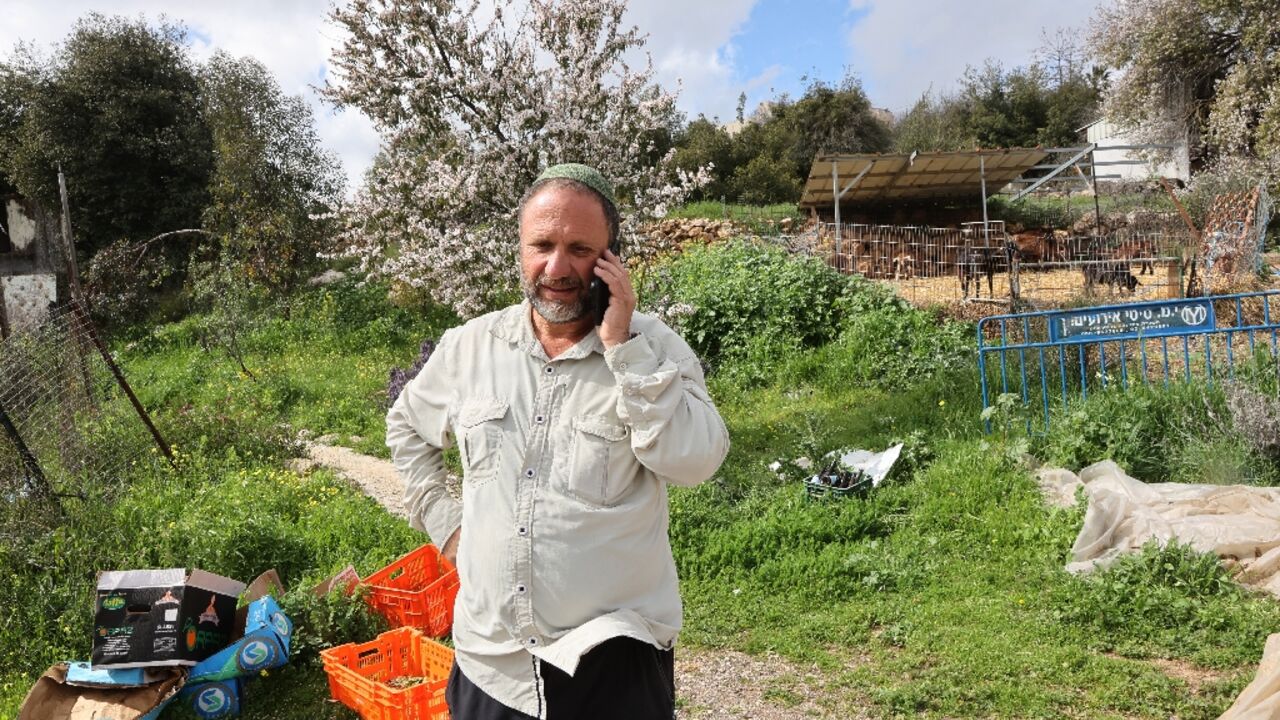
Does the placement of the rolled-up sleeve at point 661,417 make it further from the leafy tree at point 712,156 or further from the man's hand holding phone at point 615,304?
the leafy tree at point 712,156

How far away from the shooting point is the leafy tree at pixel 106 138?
63.9 ft

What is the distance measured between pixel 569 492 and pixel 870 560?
4.19 meters

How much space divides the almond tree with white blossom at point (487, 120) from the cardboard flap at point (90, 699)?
201 inches

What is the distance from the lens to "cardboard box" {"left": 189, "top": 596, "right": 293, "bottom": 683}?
13.4 ft

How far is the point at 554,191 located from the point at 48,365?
23.5 feet

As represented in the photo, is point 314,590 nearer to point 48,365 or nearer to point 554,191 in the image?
point 554,191

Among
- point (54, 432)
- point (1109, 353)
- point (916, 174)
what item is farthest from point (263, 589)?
point (916, 174)

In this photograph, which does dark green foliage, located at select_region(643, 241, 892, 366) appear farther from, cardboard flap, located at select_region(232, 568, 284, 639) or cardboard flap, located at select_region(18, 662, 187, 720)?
cardboard flap, located at select_region(18, 662, 187, 720)

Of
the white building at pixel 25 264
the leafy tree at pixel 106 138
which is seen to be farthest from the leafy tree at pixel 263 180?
the white building at pixel 25 264

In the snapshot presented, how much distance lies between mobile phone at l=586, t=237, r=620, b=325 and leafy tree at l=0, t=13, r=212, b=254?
67.6 ft

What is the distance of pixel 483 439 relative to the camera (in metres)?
2.03

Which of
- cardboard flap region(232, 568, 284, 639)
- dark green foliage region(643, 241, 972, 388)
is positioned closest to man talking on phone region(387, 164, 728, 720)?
cardboard flap region(232, 568, 284, 639)

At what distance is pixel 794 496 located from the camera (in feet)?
22.2

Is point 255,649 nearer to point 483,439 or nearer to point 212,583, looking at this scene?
point 212,583
